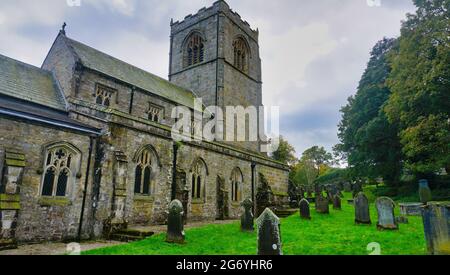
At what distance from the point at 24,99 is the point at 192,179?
29.7 ft

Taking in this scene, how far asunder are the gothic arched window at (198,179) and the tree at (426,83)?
40.1 ft

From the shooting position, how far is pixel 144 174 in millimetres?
13531

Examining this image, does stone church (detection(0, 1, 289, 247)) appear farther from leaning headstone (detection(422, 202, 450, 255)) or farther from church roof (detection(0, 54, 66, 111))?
leaning headstone (detection(422, 202, 450, 255))

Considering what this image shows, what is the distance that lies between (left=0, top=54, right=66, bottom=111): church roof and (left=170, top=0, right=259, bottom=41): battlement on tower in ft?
58.4

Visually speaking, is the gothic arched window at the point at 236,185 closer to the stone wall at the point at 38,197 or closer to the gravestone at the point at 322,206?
the gravestone at the point at 322,206

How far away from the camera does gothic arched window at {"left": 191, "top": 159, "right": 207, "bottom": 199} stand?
16.4m

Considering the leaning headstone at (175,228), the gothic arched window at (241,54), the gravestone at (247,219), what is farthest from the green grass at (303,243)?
the gothic arched window at (241,54)

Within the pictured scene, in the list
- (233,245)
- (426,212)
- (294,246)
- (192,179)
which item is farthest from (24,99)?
(426,212)

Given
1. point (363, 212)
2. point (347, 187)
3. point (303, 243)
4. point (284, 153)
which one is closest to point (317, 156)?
point (284, 153)

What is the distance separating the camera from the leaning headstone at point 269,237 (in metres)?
6.21

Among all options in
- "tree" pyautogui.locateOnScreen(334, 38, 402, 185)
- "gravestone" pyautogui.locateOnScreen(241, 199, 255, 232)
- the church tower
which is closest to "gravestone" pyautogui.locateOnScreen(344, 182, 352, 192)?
"tree" pyautogui.locateOnScreen(334, 38, 402, 185)

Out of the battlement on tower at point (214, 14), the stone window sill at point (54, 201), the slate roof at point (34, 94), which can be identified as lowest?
the stone window sill at point (54, 201)

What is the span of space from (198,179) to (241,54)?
18.9 metres
